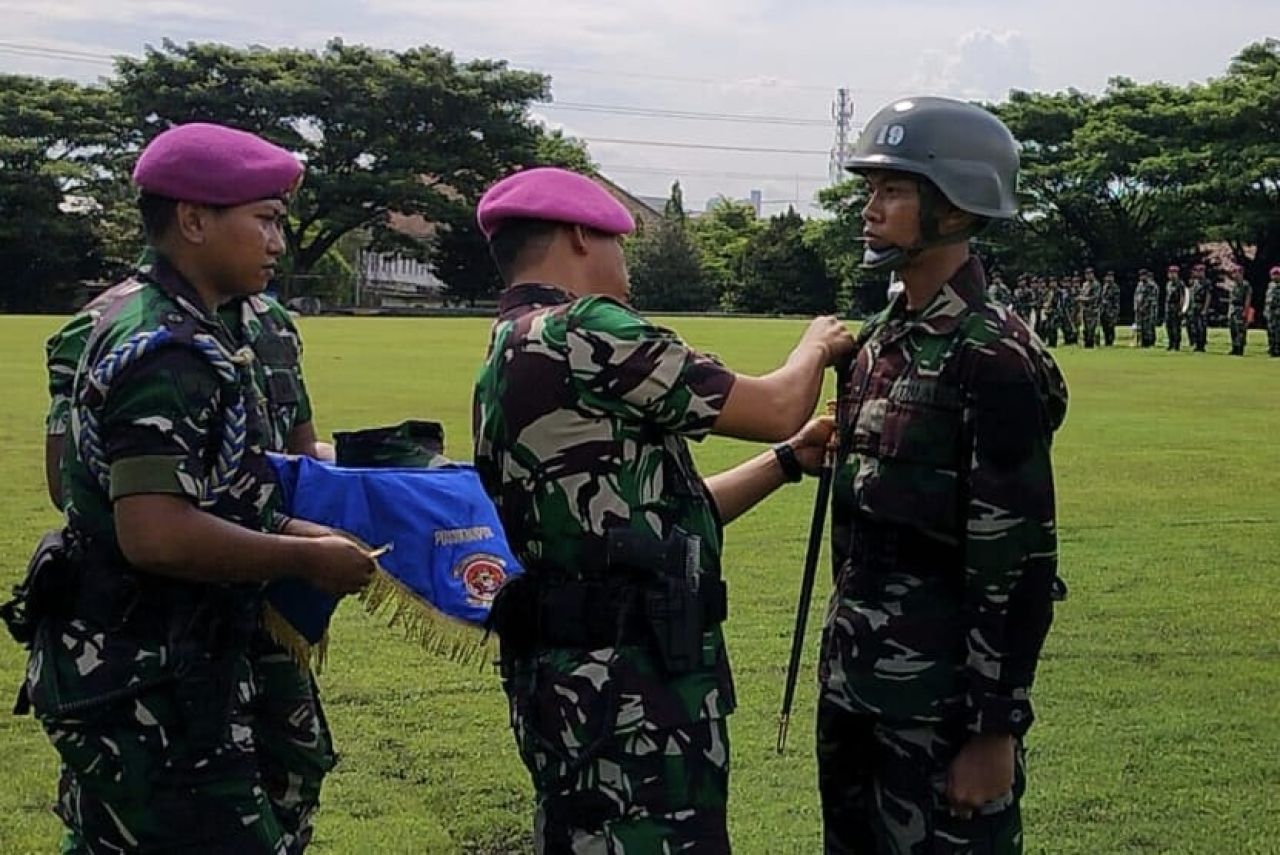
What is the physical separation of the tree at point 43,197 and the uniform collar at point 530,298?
5339 centimetres

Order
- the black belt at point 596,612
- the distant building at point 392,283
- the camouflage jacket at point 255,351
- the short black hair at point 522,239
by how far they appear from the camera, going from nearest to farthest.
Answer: the black belt at point 596,612
the short black hair at point 522,239
the camouflage jacket at point 255,351
the distant building at point 392,283

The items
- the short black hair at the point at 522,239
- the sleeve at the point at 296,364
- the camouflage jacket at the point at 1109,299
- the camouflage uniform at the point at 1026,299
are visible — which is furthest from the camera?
the camouflage uniform at the point at 1026,299

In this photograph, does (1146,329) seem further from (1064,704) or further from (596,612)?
(596,612)

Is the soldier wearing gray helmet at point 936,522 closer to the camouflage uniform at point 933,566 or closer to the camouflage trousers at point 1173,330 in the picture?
the camouflage uniform at point 933,566

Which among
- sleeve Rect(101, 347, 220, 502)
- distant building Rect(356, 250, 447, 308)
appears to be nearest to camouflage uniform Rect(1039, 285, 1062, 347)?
distant building Rect(356, 250, 447, 308)

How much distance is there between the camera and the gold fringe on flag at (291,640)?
11.4ft

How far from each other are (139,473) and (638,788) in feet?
3.41

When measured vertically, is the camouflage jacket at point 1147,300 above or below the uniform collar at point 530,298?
below

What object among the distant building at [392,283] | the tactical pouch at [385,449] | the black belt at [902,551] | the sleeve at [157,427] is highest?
the sleeve at [157,427]

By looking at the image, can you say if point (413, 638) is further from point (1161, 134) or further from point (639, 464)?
point (1161, 134)

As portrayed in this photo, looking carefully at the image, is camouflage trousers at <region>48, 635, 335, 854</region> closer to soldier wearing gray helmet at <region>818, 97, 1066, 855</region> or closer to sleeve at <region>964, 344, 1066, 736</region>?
soldier wearing gray helmet at <region>818, 97, 1066, 855</region>

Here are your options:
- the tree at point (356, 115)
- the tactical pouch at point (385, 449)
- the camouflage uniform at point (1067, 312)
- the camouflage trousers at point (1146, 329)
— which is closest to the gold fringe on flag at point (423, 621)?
the tactical pouch at point (385, 449)

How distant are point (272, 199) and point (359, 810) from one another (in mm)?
2406

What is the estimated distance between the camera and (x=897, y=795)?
3.10 m
